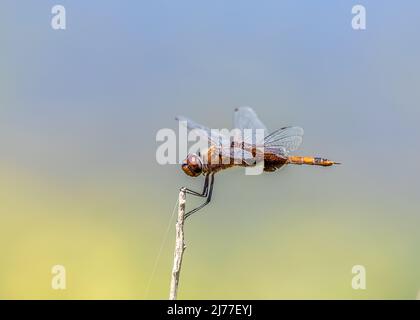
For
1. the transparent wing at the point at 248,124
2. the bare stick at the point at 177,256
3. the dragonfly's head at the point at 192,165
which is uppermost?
the transparent wing at the point at 248,124

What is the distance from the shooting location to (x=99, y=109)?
4844mm

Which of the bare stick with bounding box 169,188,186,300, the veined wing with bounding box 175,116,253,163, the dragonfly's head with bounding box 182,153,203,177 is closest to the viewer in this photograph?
the bare stick with bounding box 169,188,186,300

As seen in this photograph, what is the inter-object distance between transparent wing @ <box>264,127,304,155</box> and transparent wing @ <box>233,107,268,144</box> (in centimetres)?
6

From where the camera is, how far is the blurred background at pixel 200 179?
3.73 meters

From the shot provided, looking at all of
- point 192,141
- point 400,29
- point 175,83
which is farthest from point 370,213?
point 400,29

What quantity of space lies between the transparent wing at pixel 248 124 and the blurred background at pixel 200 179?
262 millimetres

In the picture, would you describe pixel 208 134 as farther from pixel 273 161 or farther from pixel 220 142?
pixel 273 161

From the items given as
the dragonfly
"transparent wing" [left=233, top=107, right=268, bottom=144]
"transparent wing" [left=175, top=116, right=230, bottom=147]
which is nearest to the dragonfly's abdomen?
the dragonfly

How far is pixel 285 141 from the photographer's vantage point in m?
3.36

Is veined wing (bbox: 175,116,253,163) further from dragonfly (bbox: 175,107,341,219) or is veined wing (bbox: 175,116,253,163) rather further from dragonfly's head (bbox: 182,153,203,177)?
dragonfly's head (bbox: 182,153,203,177)

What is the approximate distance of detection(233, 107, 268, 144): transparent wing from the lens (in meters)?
3.36

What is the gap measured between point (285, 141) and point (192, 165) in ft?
2.17

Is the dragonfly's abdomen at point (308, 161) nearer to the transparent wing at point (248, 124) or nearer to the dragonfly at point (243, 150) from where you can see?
the dragonfly at point (243, 150)

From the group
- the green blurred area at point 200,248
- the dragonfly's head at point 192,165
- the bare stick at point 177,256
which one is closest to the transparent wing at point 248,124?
the dragonfly's head at point 192,165
